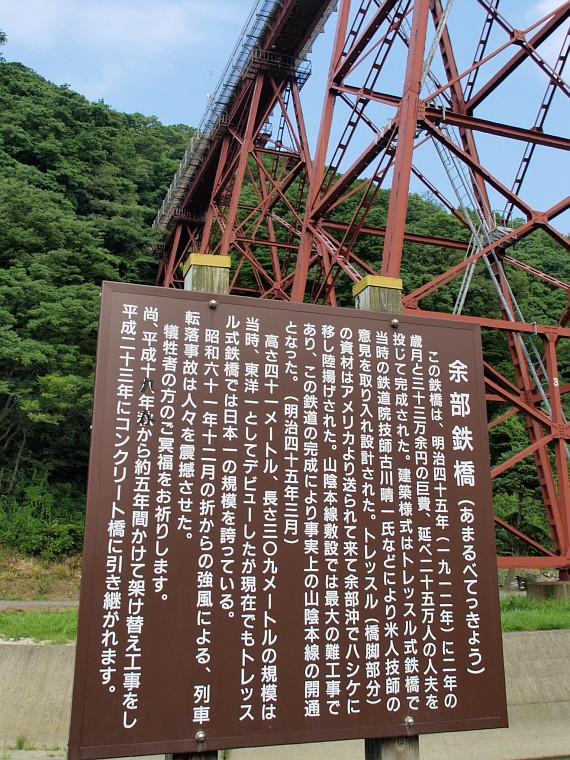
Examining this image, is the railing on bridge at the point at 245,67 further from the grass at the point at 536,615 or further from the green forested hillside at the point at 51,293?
the grass at the point at 536,615

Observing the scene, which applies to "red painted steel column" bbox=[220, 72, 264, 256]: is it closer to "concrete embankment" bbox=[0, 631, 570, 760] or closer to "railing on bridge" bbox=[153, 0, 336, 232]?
"railing on bridge" bbox=[153, 0, 336, 232]

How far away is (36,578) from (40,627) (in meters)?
7.32

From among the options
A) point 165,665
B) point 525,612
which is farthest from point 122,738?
point 525,612

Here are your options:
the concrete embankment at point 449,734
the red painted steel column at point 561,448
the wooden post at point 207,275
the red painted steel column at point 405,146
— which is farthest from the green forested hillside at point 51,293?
the wooden post at point 207,275

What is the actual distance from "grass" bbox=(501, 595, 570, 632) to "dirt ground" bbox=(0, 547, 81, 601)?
9.82 metres

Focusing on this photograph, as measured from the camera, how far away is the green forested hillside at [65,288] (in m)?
16.6

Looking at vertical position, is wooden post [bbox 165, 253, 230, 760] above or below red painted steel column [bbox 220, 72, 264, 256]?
below

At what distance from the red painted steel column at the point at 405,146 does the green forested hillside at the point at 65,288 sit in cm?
1059

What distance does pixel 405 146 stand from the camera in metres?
8.10

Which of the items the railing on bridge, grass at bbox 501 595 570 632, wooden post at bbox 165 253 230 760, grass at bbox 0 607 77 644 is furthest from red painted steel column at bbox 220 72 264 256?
wooden post at bbox 165 253 230 760

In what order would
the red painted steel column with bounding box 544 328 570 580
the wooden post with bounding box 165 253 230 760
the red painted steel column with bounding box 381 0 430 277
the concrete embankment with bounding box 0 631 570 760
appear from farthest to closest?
the red painted steel column with bounding box 544 328 570 580
the red painted steel column with bounding box 381 0 430 277
the concrete embankment with bounding box 0 631 570 760
the wooden post with bounding box 165 253 230 760

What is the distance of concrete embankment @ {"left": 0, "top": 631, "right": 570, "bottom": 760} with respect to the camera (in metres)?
6.09

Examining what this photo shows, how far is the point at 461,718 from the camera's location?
357 cm

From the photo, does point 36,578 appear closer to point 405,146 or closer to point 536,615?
point 536,615
